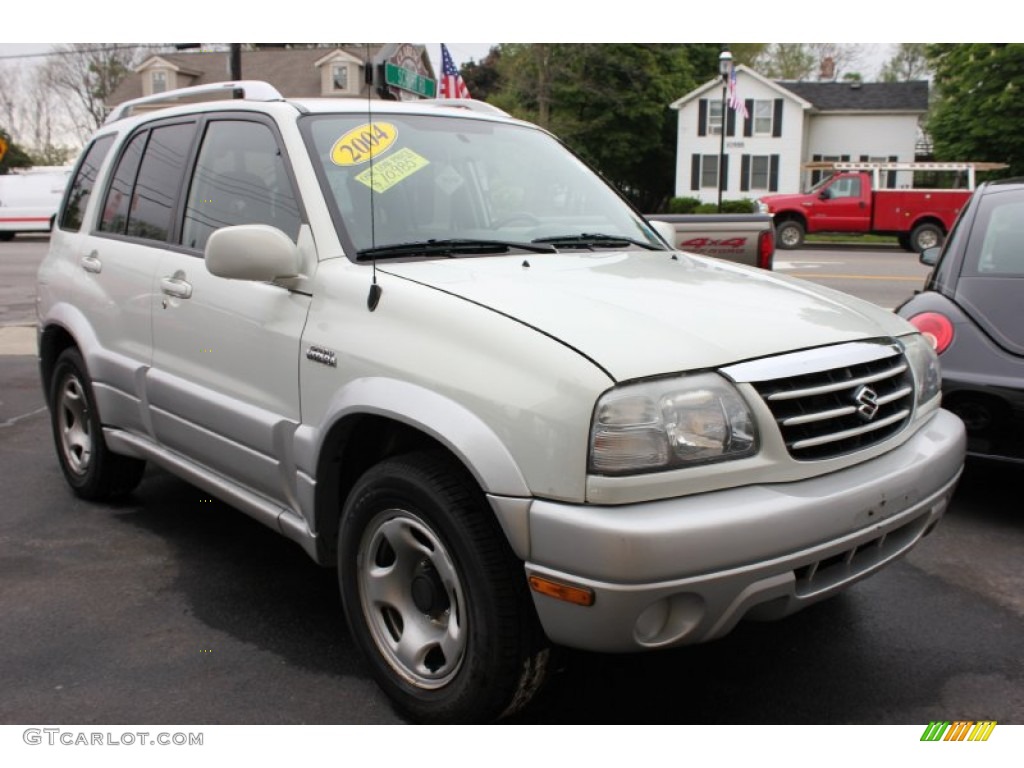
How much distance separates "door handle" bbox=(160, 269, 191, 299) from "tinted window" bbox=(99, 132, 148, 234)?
28.0 inches

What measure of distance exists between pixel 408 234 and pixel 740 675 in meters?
1.80

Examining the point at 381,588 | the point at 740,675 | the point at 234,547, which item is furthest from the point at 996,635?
the point at 234,547

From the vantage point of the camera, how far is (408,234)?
11.0 ft

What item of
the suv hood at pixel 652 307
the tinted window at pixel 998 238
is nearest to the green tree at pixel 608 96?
the tinted window at pixel 998 238

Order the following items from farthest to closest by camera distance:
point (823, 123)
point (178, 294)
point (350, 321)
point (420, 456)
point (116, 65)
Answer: point (116, 65), point (823, 123), point (178, 294), point (350, 321), point (420, 456)

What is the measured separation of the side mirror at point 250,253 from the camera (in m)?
3.09

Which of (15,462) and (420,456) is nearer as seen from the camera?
(420,456)

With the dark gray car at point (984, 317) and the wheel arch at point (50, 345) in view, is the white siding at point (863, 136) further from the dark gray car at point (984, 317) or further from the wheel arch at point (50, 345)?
the wheel arch at point (50, 345)

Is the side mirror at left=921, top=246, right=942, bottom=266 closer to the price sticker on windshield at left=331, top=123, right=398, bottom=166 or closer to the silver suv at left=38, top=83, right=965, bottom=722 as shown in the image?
the silver suv at left=38, top=83, right=965, bottom=722

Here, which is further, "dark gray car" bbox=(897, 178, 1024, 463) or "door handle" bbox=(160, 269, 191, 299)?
"dark gray car" bbox=(897, 178, 1024, 463)

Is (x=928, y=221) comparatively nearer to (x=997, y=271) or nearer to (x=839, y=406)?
(x=997, y=271)

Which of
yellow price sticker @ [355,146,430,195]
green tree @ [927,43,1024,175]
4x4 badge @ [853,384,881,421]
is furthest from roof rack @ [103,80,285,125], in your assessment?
green tree @ [927,43,1024,175]

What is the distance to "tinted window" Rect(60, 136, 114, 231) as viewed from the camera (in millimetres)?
4918

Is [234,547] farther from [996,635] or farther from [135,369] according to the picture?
[996,635]
